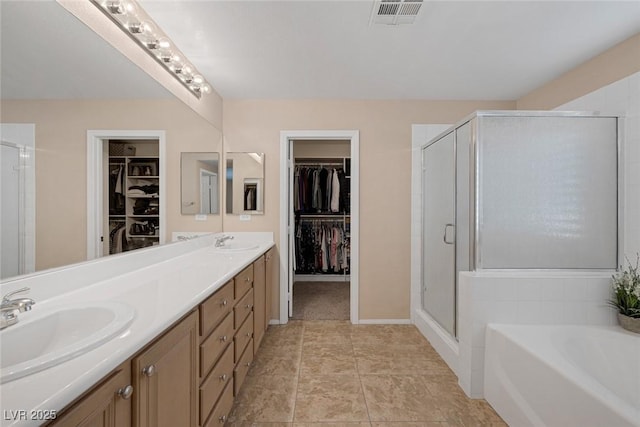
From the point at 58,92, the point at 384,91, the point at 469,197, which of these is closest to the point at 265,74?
the point at 384,91

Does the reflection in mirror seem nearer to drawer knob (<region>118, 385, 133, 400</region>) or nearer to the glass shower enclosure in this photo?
drawer knob (<region>118, 385, 133, 400</region>)

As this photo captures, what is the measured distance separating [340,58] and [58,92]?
1.72 meters

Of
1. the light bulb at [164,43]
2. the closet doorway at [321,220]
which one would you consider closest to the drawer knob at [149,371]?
the light bulb at [164,43]

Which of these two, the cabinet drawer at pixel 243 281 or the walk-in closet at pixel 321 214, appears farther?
the walk-in closet at pixel 321 214

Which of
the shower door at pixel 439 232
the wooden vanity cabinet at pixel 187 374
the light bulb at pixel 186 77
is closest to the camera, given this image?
the wooden vanity cabinet at pixel 187 374

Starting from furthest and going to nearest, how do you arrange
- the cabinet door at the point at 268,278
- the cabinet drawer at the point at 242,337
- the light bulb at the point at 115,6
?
the cabinet door at the point at 268,278 < the cabinet drawer at the point at 242,337 < the light bulb at the point at 115,6

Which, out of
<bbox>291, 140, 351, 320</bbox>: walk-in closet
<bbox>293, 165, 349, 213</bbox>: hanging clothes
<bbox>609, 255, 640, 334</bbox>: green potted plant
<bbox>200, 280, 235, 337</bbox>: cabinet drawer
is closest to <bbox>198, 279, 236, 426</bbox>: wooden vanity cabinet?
<bbox>200, 280, 235, 337</bbox>: cabinet drawer

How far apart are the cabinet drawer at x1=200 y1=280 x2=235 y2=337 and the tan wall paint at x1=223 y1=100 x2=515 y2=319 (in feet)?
4.68

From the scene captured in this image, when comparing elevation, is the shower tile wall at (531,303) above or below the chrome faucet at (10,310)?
below

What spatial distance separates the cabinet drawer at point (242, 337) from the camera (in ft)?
5.57

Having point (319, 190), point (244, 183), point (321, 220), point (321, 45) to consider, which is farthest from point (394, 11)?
point (321, 220)

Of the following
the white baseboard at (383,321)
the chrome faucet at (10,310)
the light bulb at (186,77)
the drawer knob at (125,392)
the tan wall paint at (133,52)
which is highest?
the light bulb at (186,77)

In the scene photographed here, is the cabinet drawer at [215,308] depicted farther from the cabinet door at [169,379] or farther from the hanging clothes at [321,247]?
the hanging clothes at [321,247]

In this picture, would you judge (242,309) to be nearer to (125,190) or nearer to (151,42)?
(125,190)
